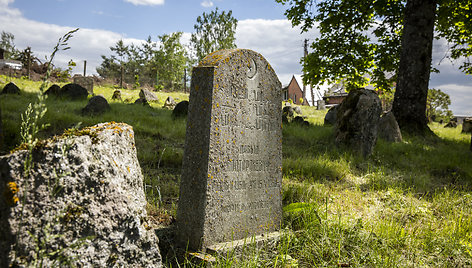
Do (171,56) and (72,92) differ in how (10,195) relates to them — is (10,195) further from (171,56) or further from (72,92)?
(171,56)

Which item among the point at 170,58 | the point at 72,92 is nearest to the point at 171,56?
the point at 170,58

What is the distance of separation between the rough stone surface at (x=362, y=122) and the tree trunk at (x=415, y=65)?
4.57 metres

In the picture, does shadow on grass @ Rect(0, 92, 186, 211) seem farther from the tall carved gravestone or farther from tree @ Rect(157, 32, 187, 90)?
tree @ Rect(157, 32, 187, 90)

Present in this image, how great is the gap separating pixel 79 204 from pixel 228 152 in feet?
5.21

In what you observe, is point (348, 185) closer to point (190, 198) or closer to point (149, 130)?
point (190, 198)

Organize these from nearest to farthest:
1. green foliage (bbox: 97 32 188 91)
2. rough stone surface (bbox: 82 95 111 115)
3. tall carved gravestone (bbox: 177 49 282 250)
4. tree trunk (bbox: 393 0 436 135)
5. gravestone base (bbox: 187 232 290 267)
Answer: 1. gravestone base (bbox: 187 232 290 267)
2. tall carved gravestone (bbox: 177 49 282 250)
3. rough stone surface (bbox: 82 95 111 115)
4. tree trunk (bbox: 393 0 436 135)
5. green foliage (bbox: 97 32 188 91)

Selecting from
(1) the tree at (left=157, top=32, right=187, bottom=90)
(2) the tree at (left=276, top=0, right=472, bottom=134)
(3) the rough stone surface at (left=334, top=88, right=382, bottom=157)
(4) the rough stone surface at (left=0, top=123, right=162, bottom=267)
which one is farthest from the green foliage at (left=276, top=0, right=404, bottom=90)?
(1) the tree at (left=157, top=32, right=187, bottom=90)

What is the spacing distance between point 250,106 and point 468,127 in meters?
18.0

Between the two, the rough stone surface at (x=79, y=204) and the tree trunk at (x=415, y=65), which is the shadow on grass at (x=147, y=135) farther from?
the tree trunk at (x=415, y=65)

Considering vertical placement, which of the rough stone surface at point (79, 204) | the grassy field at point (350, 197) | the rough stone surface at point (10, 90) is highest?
the rough stone surface at point (10, 90)

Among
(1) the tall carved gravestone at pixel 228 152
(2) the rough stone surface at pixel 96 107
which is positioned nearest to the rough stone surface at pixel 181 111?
(2) the rough stone surface at pixel 96 107

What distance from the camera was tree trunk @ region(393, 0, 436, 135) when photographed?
11359mm

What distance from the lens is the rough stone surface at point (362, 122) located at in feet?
25.5

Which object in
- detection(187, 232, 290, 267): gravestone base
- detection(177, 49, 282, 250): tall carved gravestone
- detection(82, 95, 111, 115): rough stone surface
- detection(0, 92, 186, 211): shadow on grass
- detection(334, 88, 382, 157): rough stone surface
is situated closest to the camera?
detection(187, 232, 290, 267): gravestone base
